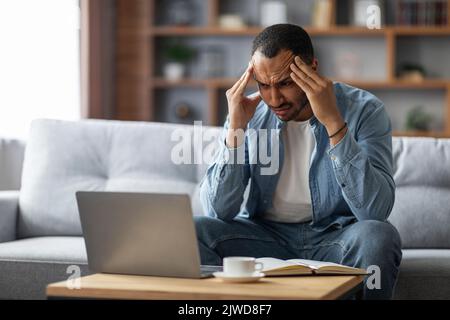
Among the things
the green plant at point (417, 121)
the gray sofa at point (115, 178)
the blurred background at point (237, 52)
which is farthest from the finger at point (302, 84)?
the green plant at point (417, 121)

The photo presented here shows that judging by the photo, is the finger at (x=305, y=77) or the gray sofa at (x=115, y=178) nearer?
the finger at (x=305, y=77)

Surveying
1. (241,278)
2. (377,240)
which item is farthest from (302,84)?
(241,278)

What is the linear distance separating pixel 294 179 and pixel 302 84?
38 cm

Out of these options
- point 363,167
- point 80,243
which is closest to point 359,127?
point 363,167

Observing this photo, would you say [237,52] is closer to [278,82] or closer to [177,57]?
[177,57]

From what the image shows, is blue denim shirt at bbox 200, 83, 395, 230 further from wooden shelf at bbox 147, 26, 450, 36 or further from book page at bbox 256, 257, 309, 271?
wooden shelf at bbox 147, 26, 450, 36

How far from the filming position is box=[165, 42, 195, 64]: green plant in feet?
19.2

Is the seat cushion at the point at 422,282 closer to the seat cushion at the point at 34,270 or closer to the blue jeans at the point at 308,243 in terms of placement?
the blue jeans at the point at 308,243

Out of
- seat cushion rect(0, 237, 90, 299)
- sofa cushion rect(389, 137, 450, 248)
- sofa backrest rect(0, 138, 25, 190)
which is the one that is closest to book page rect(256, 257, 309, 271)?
seat cushion rect(0, 237, 90, 299)

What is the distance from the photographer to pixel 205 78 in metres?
5.89

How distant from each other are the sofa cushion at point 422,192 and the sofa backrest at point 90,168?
70 centimetres

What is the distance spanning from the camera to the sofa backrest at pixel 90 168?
120 inches

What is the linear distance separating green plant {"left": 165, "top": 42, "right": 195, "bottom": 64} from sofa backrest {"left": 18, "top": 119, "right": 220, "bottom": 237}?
8.87 feet

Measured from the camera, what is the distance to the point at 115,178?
10.2 ft
